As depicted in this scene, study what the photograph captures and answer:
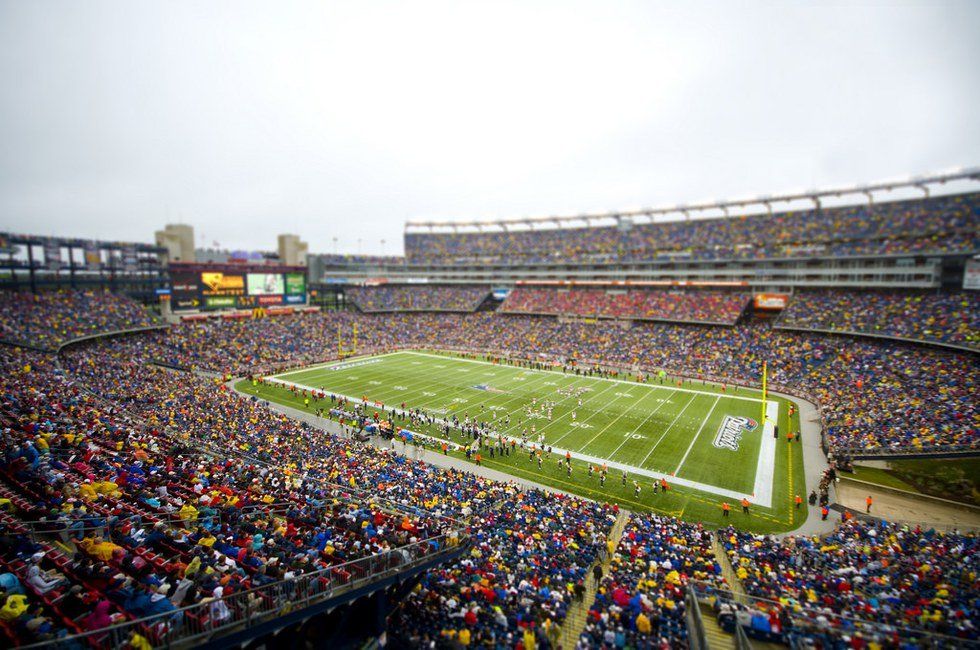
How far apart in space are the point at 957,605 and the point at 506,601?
34.5 feet

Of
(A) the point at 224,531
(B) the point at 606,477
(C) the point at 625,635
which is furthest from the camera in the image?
(B) the point at 606,477

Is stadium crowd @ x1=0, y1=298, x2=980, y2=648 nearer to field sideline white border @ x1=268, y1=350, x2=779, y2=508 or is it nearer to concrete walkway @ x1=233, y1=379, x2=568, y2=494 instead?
concrete walkway @ x1=233, y1=379, x2=568, y2=494

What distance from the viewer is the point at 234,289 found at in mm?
57406

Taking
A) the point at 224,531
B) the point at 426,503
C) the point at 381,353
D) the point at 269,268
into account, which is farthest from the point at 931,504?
the point at 269,268

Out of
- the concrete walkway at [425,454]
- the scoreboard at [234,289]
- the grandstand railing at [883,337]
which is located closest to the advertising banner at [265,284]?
the scoreboard at [234,289]

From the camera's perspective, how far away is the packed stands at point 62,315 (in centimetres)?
3466

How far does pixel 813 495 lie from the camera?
65.1 ft

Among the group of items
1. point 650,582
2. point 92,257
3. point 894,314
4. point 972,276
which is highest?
point 92,257

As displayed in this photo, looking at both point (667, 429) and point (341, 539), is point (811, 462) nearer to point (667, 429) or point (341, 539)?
point (667, 429)

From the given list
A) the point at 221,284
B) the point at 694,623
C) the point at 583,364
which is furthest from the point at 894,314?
the point at 221,284

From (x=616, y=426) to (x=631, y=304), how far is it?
3544 cm

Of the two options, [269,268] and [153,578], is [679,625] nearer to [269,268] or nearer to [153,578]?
[153,578]

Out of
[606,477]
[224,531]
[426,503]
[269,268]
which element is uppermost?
[269,268]

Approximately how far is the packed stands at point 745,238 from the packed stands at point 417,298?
7.57 metres
